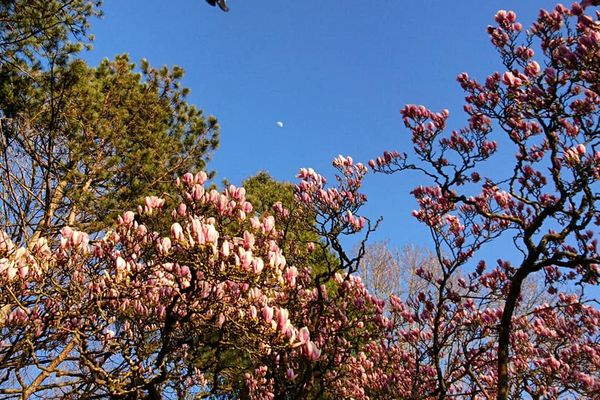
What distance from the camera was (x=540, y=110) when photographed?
411cm

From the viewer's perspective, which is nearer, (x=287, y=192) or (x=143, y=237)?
(x=143, y=237)

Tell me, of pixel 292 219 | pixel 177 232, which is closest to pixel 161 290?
pixel 177 232

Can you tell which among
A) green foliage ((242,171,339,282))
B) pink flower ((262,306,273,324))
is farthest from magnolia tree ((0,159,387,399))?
green foliage ((242,171,339,282))

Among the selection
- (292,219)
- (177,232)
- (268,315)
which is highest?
(292,219)

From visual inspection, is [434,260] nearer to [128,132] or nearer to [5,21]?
[128,132]

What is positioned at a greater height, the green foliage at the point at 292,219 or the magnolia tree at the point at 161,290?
the green foliage at the point at 292,219

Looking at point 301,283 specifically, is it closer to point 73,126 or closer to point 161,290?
point 161,290

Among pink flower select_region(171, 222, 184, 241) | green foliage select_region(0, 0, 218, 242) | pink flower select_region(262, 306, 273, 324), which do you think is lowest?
pink flower select_region(262, 306, 273, 324)

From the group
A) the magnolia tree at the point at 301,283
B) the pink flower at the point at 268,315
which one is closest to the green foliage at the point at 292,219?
the magnolia tree at the point at 301,283

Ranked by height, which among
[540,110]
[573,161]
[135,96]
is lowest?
[573,161]

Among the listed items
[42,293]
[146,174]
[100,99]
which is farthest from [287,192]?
[42,293]

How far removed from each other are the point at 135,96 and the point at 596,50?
21.8 feet

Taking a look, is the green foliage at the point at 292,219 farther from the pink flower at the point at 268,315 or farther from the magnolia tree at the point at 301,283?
the pink flower at the point at 268,315

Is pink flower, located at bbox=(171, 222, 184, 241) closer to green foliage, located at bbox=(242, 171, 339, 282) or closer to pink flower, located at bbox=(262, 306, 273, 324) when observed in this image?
pink flower, located at bbox=(262, 306, 273, 324)
